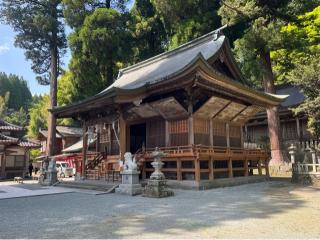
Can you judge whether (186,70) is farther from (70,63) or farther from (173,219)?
(70,63)

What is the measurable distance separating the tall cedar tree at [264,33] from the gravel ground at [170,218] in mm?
11264

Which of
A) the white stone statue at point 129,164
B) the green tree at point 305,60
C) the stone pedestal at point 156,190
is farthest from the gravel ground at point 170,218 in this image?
the green tree at point 305,60

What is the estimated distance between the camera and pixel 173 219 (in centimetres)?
670

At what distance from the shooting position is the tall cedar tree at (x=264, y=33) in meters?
20.3

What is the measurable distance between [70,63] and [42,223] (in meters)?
26.4

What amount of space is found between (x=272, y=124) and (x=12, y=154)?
2353cm

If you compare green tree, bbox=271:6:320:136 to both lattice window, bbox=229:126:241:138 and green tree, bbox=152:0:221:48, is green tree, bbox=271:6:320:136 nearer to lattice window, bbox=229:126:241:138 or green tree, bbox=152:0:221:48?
lattice window, bbox=229:126:241:138

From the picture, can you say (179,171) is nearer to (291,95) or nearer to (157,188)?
(157,188)

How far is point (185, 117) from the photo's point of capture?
1417cm

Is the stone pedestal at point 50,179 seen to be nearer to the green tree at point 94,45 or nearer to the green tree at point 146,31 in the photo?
the green tree at point 94,45

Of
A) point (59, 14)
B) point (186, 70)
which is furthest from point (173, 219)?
point (59, 14)

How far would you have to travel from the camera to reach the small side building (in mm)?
26391

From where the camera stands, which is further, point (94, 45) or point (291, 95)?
point (94, 45)

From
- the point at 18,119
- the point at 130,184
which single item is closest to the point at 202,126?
the point at 130,184
